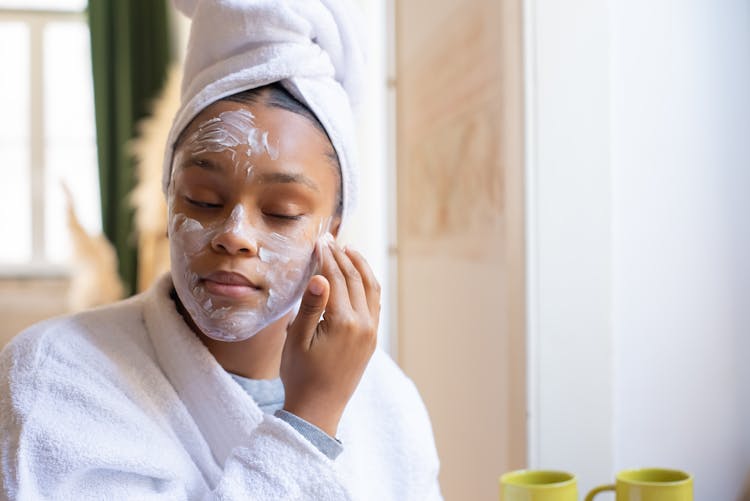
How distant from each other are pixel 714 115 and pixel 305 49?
23.7 inches

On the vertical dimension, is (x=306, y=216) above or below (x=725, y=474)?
above

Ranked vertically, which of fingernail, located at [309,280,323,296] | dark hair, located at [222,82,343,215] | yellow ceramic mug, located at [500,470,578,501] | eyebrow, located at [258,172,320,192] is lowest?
yellow ceramic mug, located at [500,470,578,501]

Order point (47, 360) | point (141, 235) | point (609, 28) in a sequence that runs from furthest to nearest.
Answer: point (141, 235), point (609, 28), point (47, 360)

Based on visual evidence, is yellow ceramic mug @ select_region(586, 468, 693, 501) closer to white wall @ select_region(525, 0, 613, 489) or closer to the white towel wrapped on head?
white wall @ select_region(525, 0, 613, 489)

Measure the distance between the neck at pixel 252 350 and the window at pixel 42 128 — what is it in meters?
2.75

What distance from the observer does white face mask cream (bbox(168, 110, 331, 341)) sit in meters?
0.74

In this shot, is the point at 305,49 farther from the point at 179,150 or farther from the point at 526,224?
the point at 526,224

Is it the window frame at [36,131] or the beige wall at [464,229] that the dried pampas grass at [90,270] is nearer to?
the window frame at [36,131]

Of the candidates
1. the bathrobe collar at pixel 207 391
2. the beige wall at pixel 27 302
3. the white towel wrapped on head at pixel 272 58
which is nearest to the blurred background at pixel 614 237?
the white towel wrapped on head at pixel 272 58

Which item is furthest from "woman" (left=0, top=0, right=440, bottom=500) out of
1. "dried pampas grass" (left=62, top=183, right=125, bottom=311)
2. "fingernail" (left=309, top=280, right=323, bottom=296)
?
"dried pampas grass" (left=62, top=183, right=125, bottom=311)

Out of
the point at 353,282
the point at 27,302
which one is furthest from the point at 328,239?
the point at 27,302

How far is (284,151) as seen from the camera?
77 cm

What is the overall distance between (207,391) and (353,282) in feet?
0.60

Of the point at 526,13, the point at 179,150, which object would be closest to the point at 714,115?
the point at 526,13
